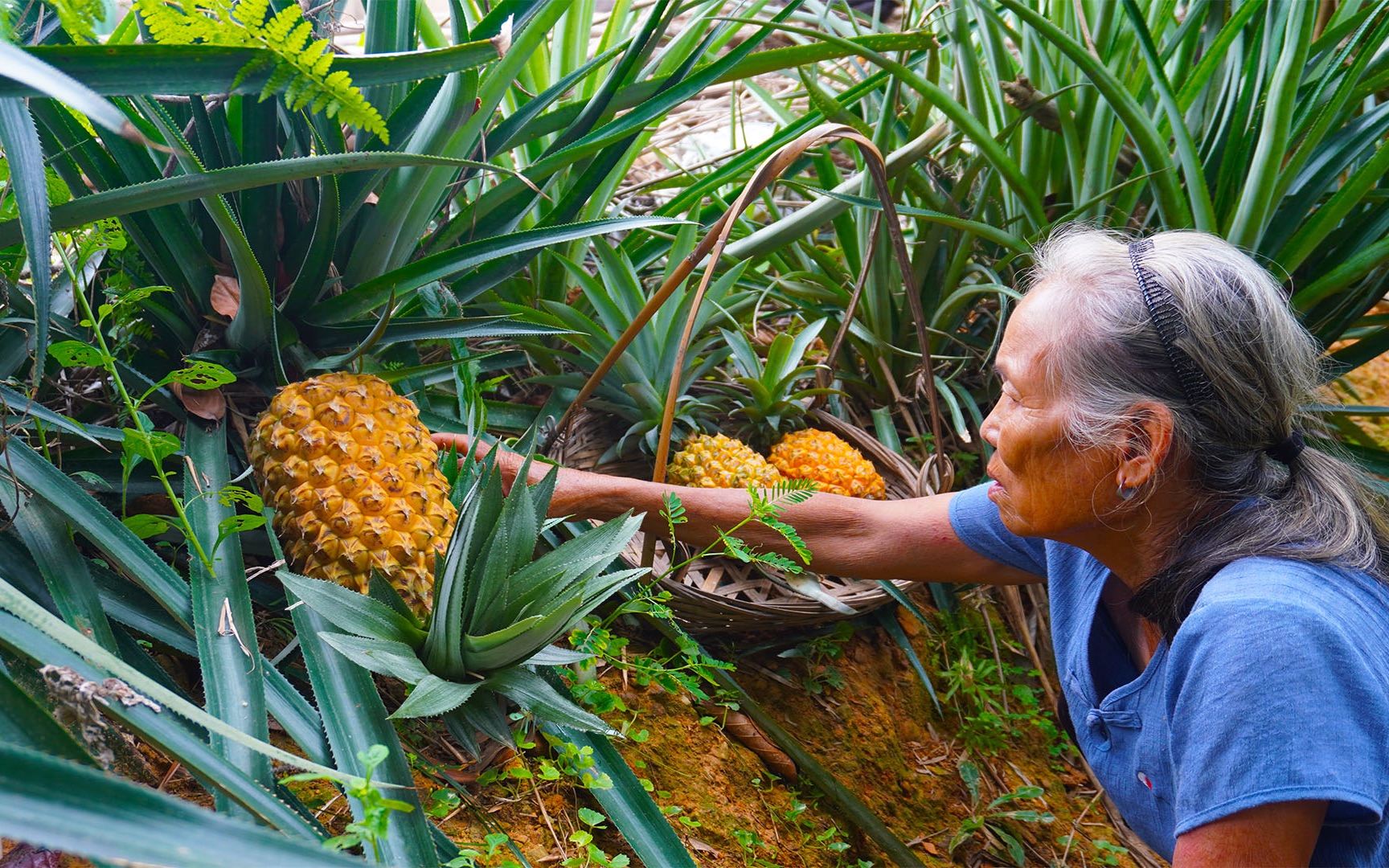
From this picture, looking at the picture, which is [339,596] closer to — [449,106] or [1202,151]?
[449,106]

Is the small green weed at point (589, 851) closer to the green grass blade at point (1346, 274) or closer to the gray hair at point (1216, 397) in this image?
the gray hair at point (1216, 397)

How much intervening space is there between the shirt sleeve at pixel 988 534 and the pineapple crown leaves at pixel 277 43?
3.58 ft

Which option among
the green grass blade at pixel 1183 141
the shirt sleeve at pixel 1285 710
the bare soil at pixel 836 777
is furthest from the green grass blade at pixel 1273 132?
the shirt sleeve at pixel 1285 710

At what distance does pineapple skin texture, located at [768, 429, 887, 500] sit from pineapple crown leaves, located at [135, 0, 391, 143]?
3.54 ft

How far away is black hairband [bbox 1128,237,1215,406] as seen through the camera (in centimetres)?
111

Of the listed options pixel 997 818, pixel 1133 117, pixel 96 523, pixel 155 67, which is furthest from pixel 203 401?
pixel 1133 117

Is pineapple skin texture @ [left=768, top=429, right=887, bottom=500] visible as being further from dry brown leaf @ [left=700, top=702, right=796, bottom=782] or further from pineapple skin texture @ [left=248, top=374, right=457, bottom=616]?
pineapple skin texture @ [left=248, top=374, right=457, bottom=616]

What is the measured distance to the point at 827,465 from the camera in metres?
1.75

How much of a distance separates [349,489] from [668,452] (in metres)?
0.58

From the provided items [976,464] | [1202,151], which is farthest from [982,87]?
[976,464]

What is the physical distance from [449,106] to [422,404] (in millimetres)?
452

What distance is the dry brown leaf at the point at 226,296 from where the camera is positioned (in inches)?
45.0

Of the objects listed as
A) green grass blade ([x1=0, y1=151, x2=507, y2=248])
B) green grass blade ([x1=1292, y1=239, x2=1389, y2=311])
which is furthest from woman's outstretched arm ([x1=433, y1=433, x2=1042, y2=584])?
green grass blade ([x1=1292, y1=239, x2=1389, y2=311])

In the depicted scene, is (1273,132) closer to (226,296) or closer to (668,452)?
(668,452)
